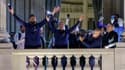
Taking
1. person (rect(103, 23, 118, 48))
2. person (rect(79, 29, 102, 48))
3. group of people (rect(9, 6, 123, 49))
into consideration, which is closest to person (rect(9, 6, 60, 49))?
group of people (rect(9, 6, 123, 49))

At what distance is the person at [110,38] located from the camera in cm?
1293

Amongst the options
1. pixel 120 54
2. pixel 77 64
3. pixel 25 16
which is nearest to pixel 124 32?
pixel 120 54

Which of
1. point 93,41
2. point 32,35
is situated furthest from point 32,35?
point 93,41

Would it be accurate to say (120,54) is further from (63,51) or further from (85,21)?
(85,21)

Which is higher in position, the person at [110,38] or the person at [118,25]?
the person at [118,25]

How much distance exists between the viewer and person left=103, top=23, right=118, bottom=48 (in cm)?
1293

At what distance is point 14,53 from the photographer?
481 inches

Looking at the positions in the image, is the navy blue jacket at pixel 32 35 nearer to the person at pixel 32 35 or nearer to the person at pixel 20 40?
the person at pixel 32 35

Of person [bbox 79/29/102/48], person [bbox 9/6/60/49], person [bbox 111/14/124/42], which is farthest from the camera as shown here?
person [bbox 111/14/124/42]

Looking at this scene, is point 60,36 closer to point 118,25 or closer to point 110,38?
point 110,38

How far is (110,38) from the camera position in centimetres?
1313

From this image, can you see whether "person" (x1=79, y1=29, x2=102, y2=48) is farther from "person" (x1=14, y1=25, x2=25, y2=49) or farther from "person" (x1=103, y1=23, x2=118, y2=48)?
"person" (x1=14, y1=25, x2=25, y2=49)

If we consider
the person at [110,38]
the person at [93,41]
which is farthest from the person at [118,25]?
the person at [93,41]

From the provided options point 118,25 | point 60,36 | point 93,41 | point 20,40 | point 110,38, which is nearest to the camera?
point 60,36
